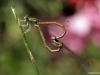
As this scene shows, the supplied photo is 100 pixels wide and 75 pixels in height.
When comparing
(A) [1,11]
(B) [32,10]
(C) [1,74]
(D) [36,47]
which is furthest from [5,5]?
(C) [1,74]

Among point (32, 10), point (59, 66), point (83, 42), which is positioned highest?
point (32, 10)

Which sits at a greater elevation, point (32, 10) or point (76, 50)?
point (32, 10)

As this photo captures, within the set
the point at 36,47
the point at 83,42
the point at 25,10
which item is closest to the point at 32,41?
the point at 36,47

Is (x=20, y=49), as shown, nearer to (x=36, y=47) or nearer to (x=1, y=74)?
(x=36, y=47)

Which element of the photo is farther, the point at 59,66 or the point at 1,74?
the point at 59,66

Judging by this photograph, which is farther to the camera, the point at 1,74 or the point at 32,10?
the point at 32,10

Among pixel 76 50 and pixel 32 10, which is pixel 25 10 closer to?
pixel 32 10
